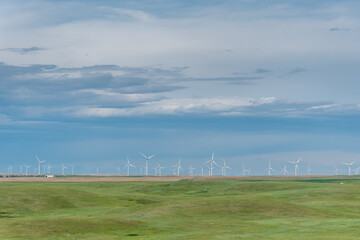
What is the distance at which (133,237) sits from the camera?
68.6 metres

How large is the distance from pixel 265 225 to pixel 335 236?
14.9m

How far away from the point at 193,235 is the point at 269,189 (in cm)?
12537

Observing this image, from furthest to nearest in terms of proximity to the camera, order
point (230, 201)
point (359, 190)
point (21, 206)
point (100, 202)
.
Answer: point (359, 190) < point (100, 202) < point (21, 206) < point (230, 201)

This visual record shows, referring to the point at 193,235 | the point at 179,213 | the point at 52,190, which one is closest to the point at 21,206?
the point at 52,190

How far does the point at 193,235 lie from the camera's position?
66.2m

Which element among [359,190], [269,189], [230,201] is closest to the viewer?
[230,201]

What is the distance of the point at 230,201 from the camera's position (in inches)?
4109

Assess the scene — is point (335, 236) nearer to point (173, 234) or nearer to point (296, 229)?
point (296, 229)

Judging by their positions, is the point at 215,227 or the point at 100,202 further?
the point at 100,202

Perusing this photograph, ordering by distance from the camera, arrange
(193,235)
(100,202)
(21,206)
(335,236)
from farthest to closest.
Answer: (100,202) < (21,206) < (193,235) < (335,236)

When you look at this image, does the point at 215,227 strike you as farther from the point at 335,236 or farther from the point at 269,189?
the point at 269,189

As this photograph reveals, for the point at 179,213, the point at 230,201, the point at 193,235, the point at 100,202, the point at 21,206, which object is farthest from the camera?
the point at 100,202

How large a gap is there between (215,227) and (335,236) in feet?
59.4

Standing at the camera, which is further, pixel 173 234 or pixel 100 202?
pixel 100 202
